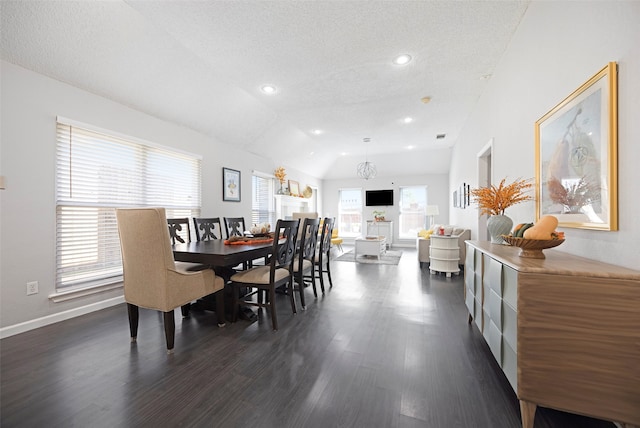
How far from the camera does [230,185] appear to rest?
505cm

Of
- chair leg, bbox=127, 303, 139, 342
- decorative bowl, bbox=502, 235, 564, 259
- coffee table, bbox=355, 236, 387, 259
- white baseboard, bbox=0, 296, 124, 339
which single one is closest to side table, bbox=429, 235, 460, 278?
coffee table, bbox=355, 236, 387, 259

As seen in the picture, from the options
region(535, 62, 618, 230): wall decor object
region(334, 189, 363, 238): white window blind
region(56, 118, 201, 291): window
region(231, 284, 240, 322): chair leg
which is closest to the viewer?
region(535, 62, 618, 230): wall decor object

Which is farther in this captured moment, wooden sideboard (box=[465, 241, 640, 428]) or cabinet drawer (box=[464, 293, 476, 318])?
cabinet drawer (box=[464, 293, 476, 318])

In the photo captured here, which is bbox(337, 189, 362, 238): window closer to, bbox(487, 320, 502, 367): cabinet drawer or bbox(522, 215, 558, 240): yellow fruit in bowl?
bbox(487, 320, 502, 367): cabinet drawer

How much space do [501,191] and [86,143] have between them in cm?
452

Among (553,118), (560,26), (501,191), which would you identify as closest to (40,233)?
(501,191)

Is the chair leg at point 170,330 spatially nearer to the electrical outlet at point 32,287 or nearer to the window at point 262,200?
the electrical outlet at point 32,287

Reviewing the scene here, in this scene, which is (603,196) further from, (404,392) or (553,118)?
(404,392)

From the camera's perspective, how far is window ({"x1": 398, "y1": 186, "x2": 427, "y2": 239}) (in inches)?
353

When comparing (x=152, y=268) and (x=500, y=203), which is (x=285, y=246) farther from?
(x=500, y=203)

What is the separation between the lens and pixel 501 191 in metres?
2.30

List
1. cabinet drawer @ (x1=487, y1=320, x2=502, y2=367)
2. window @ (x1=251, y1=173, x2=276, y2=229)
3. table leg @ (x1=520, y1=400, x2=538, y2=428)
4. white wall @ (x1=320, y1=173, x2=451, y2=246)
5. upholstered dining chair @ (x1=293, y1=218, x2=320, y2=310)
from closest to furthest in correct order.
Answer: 1. table leg @ (x1=520, y1=400, x2=538, y2=428)
2. cabinet drawer @ (x1=487, y1=320, x2=502, y2=367)
3. upholstered dining chair @ (x1=293, y1=218, x2=320, y2=310)
4. window @ (x1=251, y1=173, x2=276, y2=229)
5. white wall @ (x1=320, y1=173, x2=451, y2=246)

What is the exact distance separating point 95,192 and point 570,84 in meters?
4.67

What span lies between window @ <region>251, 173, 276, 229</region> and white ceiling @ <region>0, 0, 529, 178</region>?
1545 mm
